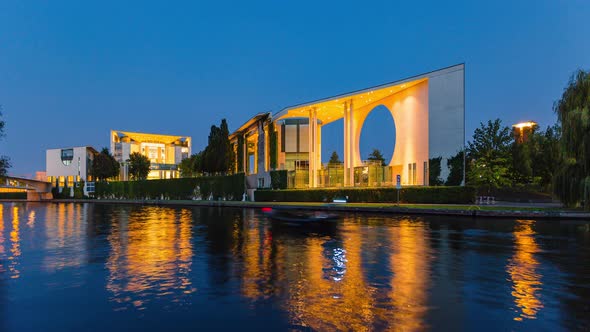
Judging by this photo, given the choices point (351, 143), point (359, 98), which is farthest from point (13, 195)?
point (359, 98)

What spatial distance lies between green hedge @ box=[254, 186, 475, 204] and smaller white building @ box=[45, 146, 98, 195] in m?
73.1

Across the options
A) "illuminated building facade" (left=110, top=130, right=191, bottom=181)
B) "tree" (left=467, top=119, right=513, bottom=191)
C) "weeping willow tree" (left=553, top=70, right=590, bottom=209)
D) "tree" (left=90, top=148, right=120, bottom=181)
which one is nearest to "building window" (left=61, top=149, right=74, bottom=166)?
"illuminated building facade" (left=110, top=130, right=191, bottom=181)

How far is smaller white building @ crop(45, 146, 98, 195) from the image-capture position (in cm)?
10594

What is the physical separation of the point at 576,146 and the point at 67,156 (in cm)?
11139

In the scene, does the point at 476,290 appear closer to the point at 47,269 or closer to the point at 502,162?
the point at 47,269

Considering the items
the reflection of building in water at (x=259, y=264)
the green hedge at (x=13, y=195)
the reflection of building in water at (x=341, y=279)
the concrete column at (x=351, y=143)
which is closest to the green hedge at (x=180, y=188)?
the concrete column at (x=351, y=143)

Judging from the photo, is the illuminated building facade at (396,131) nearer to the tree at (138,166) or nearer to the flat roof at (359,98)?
the flat roof at (359,98)

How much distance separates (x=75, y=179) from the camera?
10719 cm

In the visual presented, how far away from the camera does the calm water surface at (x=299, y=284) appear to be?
678cm

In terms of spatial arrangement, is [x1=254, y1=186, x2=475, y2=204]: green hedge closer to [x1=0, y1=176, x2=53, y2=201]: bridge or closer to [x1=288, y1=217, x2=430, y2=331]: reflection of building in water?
[x1=288, y1=217, x2=430, y2=331]: reflection of building in water

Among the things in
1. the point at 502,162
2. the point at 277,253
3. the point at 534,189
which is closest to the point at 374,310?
the point at 277,253

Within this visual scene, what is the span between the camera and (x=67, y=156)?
108 m

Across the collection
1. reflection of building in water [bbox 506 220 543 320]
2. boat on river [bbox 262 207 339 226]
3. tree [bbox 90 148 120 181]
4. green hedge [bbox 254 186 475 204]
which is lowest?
boat on river [bbox 262 207 339 226]

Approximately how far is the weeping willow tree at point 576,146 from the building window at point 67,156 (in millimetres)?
108910
